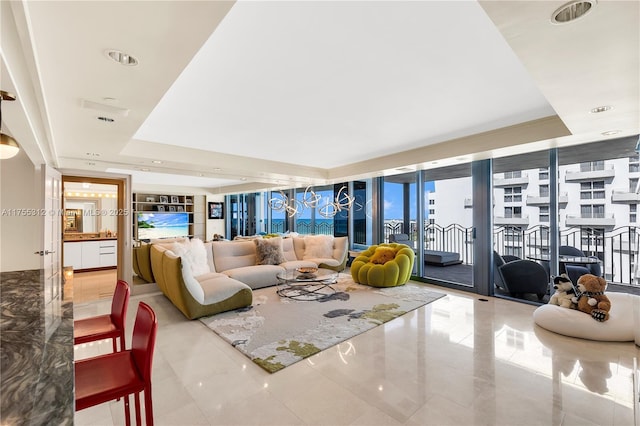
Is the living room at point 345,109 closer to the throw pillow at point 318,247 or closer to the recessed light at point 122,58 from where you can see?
the recessed light at point 122,58

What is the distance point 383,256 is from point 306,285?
1.60 metres

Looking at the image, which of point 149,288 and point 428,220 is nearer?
point 149,288

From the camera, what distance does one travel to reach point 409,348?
3053 mm

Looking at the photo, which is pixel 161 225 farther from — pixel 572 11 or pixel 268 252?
pixel 572 11

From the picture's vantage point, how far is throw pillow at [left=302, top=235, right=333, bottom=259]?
6.90 m

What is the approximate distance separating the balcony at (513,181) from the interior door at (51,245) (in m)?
5.93

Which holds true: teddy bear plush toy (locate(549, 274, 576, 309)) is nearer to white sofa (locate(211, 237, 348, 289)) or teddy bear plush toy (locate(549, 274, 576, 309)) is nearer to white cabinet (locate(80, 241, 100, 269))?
white sofa (locate(211, 237, 348, 289))

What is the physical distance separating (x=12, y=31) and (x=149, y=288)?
4.75 meters

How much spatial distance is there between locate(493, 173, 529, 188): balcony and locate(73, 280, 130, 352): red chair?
18.4 ft

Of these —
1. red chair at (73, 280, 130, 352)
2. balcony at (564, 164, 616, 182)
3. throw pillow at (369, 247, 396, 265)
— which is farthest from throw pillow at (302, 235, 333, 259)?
red chair at (73, 280, 130, 352)

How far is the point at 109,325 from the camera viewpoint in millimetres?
2129

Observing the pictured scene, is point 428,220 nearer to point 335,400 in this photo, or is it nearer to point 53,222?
point 335,400

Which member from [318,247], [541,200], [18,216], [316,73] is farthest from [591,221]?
[18,216]

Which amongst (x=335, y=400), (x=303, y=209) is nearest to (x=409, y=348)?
(x=335, y=400)
